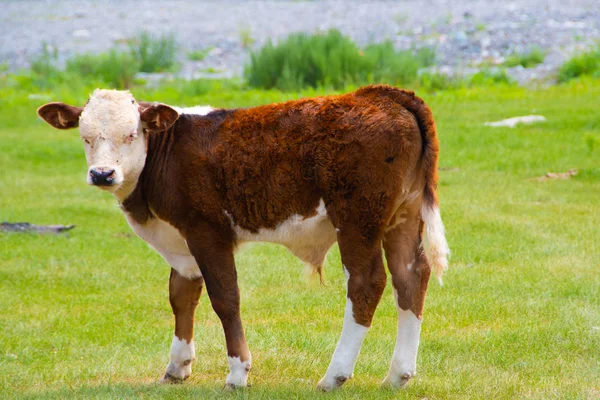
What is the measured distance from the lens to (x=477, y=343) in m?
8.05

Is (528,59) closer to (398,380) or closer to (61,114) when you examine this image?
(398,380)

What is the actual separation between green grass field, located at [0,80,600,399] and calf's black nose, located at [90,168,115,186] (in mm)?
1228

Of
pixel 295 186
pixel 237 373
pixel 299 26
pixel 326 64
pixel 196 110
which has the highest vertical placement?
pixel 196 110

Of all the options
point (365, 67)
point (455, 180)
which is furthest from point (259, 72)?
point (455, 180)

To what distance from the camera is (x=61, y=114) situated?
7.16m

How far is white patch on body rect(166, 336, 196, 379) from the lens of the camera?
740 centimetres

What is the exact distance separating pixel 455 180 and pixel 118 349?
837 cm

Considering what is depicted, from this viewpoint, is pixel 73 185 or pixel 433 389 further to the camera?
pixel 73 185

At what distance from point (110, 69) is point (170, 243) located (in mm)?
21574

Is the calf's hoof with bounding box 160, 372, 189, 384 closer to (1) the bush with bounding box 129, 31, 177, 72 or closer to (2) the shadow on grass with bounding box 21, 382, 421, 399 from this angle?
(2) the shadow on grass with bounding box 21, 382, 421, 399

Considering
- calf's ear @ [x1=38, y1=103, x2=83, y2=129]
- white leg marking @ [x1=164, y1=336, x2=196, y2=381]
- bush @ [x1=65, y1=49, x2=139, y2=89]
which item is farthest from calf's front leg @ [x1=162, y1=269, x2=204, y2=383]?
bush @ [x1=65, y1=49, x2=139, y2=89]

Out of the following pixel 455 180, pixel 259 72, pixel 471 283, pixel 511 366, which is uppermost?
pixel 511 366

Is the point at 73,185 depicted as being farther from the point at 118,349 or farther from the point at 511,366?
the point at 511,366

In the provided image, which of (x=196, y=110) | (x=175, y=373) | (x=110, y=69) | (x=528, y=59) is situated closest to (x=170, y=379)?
(x=175, y=373)
